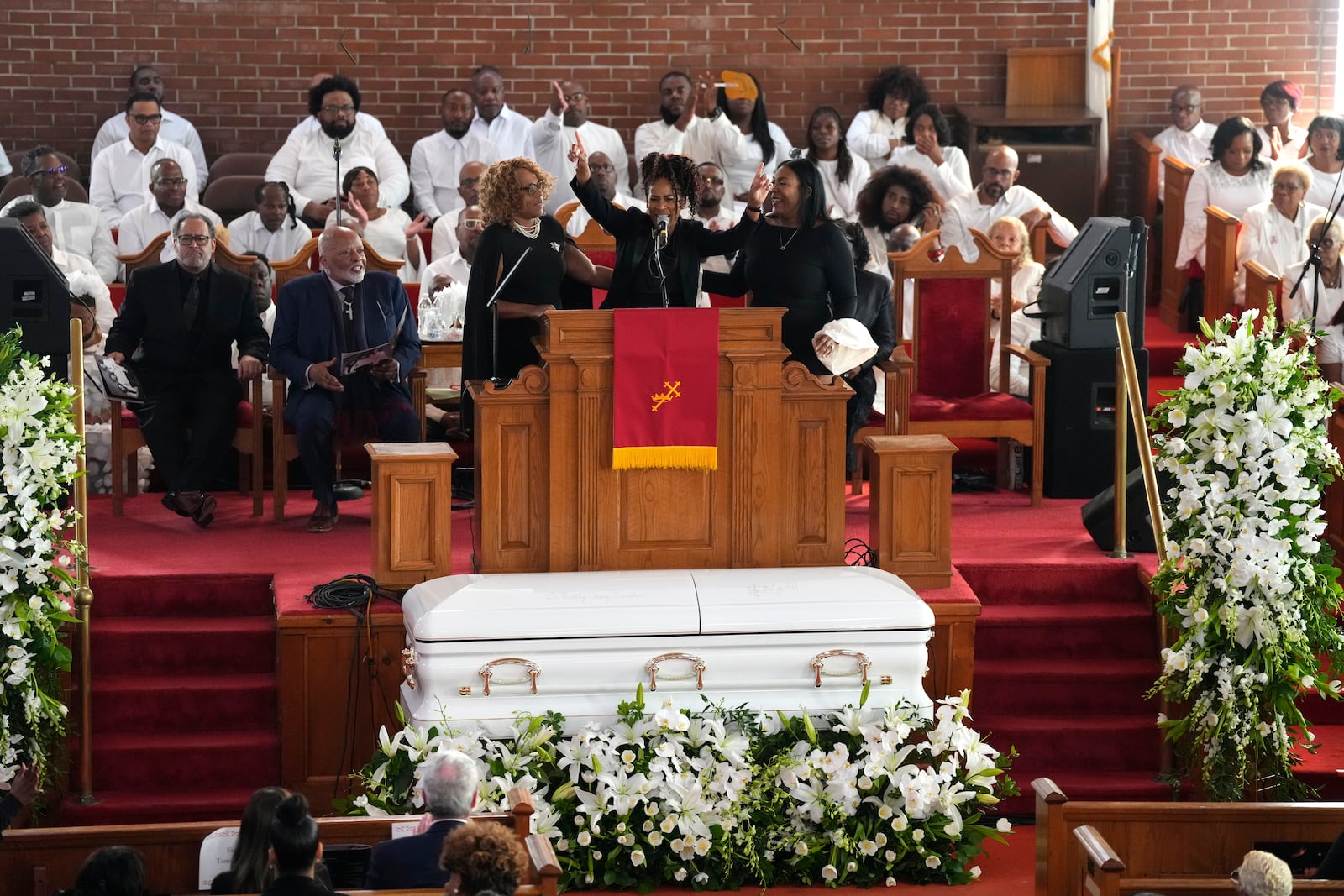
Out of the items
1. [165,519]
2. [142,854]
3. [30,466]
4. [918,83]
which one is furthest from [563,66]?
[142,854]

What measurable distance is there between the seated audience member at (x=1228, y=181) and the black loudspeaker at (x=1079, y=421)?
276cm

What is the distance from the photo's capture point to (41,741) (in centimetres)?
578

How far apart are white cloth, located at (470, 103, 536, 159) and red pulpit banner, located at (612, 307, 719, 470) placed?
17.9 ft

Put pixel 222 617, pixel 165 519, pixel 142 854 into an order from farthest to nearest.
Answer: pixel 165 519 → pixel 222 617 → pixel 142 854

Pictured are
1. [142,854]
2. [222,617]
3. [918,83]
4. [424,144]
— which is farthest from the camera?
[918,83]

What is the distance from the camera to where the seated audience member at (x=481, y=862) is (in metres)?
3.92

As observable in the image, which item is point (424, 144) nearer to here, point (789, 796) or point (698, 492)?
point (698, 492)

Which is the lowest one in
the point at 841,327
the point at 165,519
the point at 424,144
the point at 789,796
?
the point at 789,796

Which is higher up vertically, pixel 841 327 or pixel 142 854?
pixel 841 327

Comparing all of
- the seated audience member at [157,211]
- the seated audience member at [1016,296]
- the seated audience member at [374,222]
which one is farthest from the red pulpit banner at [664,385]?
the seated audience member at [157,211]

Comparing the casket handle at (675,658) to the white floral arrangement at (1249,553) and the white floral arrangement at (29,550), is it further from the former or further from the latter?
the white floral arrangement at (29,550)

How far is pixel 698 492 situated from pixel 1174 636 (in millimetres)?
1612

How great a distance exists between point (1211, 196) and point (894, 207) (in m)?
1.91

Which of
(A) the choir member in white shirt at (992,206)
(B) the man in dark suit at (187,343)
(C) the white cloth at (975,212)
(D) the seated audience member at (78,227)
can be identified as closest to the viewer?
(B) the man in dark suit at (187,343)
